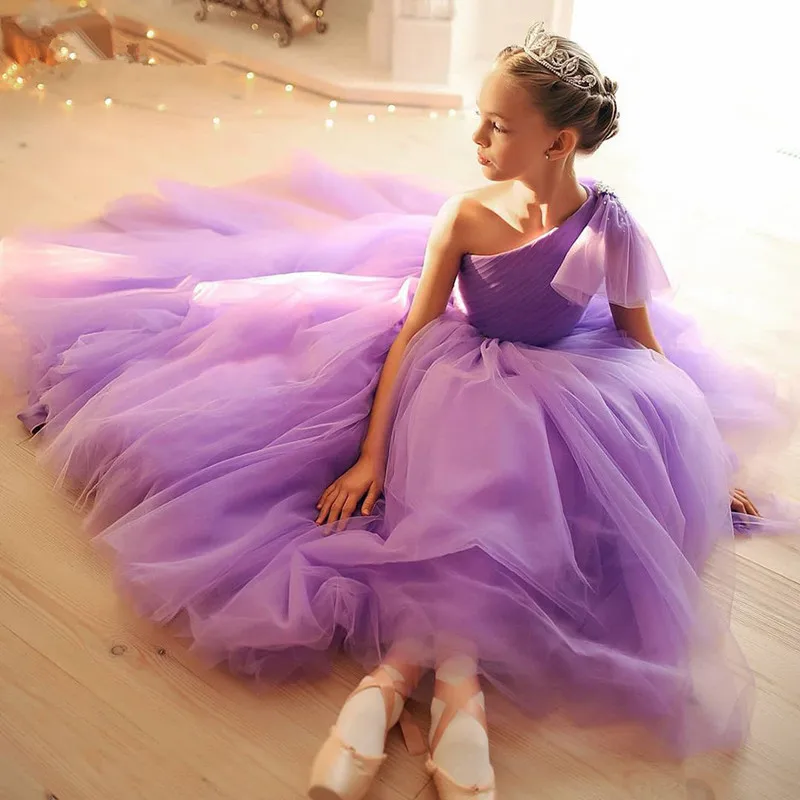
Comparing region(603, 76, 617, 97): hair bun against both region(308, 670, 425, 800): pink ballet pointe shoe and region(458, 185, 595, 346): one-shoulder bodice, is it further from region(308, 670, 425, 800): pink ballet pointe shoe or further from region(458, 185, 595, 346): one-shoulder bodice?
region(308, 670, 425, 800): pink ballet pointe shoe

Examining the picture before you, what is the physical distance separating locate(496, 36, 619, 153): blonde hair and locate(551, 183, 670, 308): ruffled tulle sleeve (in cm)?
10

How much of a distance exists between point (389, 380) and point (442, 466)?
0.64 feet

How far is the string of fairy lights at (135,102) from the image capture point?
100 inches

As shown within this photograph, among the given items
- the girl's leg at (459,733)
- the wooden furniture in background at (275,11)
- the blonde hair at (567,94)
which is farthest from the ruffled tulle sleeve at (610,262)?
the wooden furniture in background at (275,11)

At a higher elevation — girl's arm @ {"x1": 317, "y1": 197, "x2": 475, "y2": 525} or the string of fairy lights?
girl's arm @ {"x1": 317, "y1": 197, "x2": 475, "y2": 525}

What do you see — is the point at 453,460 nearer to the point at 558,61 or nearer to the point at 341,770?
the point at 341,770

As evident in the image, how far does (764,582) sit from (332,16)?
91.9 inches

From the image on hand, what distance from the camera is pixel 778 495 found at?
56.6 inches

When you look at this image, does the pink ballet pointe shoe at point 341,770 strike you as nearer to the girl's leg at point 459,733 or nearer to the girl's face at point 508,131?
the girl's leg at point 459,733

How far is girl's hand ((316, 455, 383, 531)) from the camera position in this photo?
4.08 feet

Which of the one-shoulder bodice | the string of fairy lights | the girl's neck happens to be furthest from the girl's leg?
the string of fairy lights

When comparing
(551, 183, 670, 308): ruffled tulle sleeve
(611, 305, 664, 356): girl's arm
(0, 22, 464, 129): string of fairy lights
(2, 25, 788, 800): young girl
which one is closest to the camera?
(2, 25, 788, 800): young girl

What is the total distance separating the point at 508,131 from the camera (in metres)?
1.14

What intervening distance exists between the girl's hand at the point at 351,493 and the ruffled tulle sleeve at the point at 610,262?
1.12 ft
